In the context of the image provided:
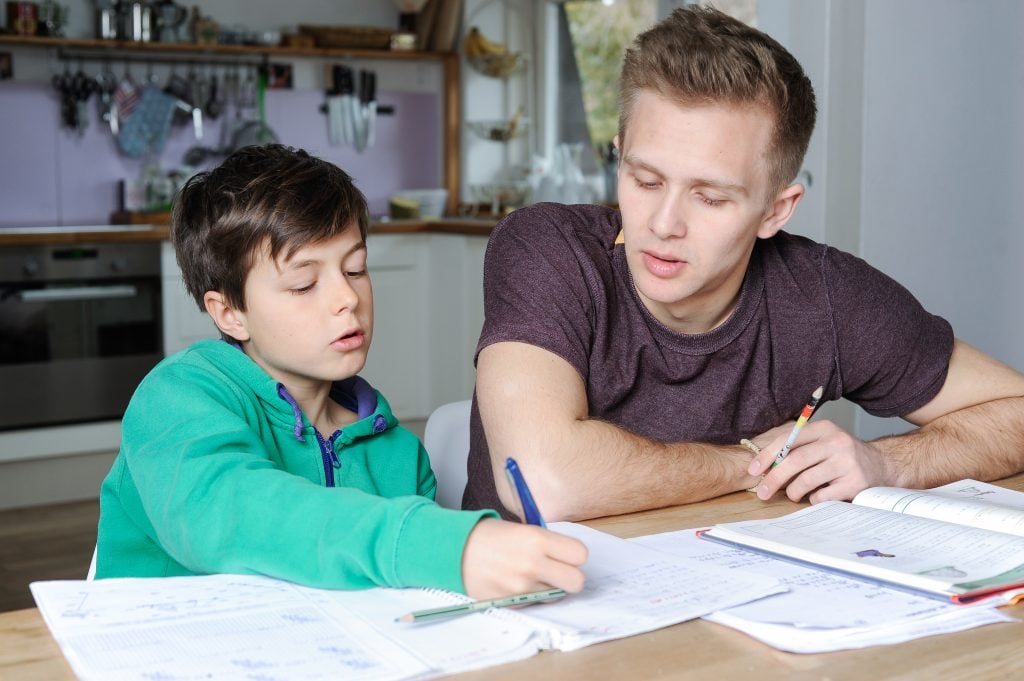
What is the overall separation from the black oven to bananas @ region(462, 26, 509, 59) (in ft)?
5.83

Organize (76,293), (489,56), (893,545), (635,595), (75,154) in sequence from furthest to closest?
(489,56)
(75,154)
(76,293)
(893,545)
(635,595)

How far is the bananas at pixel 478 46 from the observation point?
539 centimetres

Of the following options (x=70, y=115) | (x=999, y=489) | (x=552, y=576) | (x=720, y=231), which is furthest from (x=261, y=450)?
(x=70, y=115)

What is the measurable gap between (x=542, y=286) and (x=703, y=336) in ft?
0.79

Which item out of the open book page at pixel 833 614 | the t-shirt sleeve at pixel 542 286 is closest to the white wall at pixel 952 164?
the t-shirt sleeve at pixel 542 286

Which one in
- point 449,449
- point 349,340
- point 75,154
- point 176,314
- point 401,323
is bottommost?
point 401,323

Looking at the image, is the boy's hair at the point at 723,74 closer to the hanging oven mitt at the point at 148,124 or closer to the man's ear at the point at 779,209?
the man's ear at the point at 779,209

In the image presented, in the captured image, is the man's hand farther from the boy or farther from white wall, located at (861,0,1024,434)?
white wall, located at (861,0,1024,434)

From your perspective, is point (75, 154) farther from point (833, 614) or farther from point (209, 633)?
point (833, 614)

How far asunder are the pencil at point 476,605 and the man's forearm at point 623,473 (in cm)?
37

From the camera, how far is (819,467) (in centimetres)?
147

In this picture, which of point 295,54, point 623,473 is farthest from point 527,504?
point 295,54

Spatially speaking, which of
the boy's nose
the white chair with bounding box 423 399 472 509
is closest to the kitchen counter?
the white chair with bounding box 423 399 472 509

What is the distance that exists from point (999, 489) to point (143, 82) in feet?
13.7
